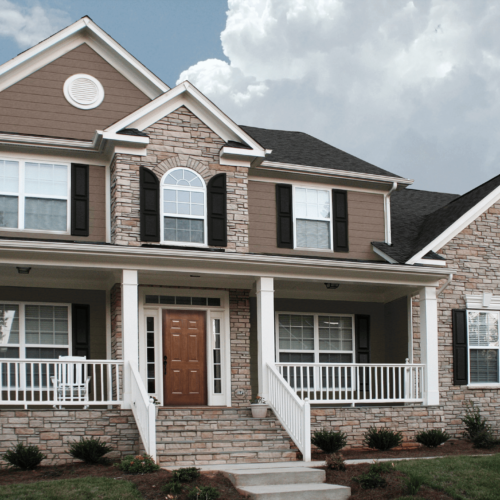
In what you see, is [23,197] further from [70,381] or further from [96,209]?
[70,381]

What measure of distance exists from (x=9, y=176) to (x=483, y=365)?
10.2 metres

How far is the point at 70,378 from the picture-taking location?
11016mm

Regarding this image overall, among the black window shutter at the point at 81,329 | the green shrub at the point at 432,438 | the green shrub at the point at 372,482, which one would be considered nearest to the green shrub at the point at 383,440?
the green shrub at the point at 432,438

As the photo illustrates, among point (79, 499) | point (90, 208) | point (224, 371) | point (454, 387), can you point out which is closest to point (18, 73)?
point (90, 208)

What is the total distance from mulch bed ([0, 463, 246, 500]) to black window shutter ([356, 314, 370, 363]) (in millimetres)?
6637

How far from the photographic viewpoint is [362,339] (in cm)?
1504

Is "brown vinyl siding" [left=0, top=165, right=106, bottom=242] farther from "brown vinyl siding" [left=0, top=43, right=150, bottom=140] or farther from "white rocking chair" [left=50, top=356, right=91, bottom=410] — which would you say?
"white rocking chair" [left=50, top=356, right=91, bottom=410]

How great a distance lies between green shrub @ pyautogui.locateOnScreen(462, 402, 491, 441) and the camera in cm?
1312

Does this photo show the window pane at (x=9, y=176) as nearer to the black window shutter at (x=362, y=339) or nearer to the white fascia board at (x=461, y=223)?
the black window shutter at (x=362, y=339)

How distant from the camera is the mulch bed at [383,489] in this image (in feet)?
27.0

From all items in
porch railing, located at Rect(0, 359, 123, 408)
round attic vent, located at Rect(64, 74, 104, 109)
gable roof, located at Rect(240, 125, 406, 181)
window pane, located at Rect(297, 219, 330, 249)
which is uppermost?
round attic vent, located at Rect(64, 74, 104, 109)

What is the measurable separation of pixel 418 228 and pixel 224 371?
597 centimetres

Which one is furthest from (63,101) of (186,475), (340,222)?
(186,475)

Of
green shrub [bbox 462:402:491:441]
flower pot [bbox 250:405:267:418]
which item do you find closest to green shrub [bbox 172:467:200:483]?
flower pot [bbox 250:405:267:418]
